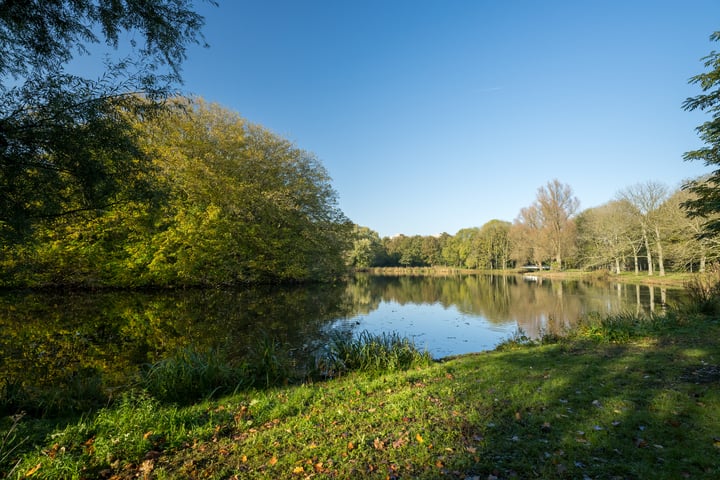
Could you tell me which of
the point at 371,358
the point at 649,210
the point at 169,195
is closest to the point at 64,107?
the point at 169,195

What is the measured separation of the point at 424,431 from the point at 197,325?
12.3 metres

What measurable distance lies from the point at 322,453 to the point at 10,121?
7794 mm

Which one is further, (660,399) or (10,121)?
(10,121)

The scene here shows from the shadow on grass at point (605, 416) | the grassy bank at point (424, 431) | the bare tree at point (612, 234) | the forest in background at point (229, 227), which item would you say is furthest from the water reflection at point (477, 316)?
the bare tree at point (612, 234)

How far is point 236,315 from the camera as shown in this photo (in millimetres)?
16500

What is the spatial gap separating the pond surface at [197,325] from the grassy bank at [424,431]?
263cm

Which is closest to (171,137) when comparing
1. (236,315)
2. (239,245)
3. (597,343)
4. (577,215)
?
(239,245)

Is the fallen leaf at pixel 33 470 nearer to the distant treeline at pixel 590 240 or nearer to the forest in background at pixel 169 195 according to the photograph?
the forest in background at pixel 169 195

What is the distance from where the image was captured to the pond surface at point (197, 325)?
28.5ft

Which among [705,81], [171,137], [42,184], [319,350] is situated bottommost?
[319,350]

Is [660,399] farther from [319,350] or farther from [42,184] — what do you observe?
[42,184]

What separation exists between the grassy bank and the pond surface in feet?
8.64

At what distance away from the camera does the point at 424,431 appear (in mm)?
4328

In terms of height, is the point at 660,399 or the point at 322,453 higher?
the point at 660,399
